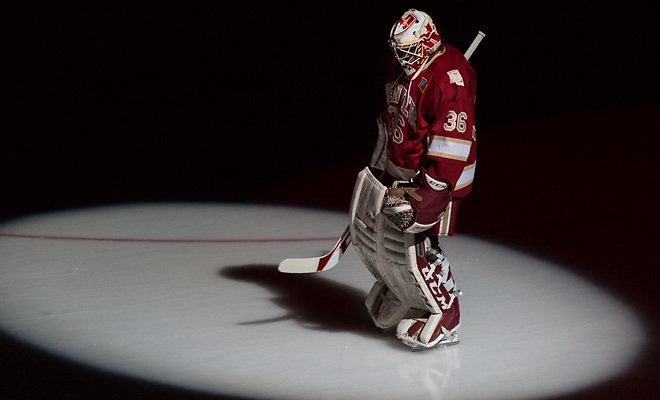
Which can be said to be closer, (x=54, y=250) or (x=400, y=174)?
(x=400, y=174)

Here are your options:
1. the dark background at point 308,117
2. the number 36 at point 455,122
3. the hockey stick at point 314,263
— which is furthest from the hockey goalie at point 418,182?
the dark background at point 308,117

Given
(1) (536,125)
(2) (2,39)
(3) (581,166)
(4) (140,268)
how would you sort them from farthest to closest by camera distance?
(2) (2,39)
(1) (536,125)
(3) (581,166)
(4) (140,268)

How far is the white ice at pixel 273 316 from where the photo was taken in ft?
13.0

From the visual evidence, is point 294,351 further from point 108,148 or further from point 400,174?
point 108,148

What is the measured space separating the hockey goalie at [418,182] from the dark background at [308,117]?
670mm

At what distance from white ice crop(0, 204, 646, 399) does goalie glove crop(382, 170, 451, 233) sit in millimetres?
503

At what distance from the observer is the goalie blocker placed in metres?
4.09

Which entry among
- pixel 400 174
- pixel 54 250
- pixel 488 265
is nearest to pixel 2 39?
pixel 54 250

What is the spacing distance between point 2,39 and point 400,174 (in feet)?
22.4

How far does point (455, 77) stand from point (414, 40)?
19cm

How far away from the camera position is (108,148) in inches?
297

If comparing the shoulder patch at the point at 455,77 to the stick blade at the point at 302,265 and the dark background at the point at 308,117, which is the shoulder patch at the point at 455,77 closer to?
the stick blade at the point at 302,265

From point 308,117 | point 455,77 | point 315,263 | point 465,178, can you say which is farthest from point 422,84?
point 308,117

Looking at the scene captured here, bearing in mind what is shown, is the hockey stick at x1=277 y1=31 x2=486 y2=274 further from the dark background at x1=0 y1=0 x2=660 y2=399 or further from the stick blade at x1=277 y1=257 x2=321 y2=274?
the dark background at x1=0 y1=0 x2=660 y2=399
